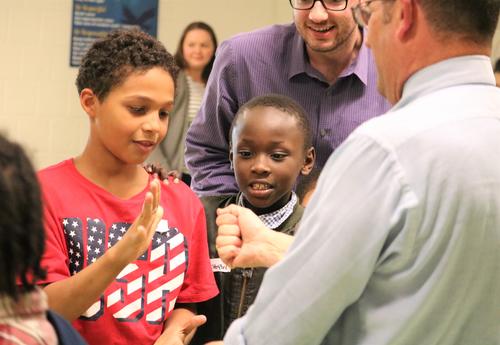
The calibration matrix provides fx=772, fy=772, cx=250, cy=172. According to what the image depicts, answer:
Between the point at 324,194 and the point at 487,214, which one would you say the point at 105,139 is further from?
the point at 487,214

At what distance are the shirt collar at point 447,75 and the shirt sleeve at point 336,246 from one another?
175 mm

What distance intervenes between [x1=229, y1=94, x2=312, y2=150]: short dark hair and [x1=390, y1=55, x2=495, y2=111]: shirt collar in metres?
0.87

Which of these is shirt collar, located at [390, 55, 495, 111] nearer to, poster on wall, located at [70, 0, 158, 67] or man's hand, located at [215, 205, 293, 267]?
man's hand, located at [215, 205, 293, 267]

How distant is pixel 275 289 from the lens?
1257 millimetres

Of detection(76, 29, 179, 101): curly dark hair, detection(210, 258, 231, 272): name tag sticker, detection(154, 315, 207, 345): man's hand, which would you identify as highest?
detection(76, 29, 179, 101): curly dark hair

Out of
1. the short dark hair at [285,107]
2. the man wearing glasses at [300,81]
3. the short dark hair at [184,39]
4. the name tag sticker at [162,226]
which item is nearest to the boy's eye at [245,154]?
the short dark hair at [285,107]

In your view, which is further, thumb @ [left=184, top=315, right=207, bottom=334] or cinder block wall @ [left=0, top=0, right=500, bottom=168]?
cinder block wall @ [left=0, top=0, right=500, bottom=168]

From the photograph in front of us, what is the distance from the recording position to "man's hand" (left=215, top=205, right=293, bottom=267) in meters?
1.55

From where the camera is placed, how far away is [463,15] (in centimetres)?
128

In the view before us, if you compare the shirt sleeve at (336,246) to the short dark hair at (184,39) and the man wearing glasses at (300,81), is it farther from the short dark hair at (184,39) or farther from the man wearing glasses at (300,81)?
the short dark hair at (184,39)

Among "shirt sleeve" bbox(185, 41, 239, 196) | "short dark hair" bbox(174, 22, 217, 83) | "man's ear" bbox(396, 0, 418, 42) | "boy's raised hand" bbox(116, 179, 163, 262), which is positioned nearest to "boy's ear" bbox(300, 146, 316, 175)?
"shirt sleeve" bbox(185, 41, 239, 196)

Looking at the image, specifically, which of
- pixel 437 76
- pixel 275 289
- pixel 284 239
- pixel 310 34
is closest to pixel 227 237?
pixel 284 239

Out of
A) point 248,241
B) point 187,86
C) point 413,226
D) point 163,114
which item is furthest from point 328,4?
point 187,86

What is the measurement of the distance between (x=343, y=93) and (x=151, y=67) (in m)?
0.70
